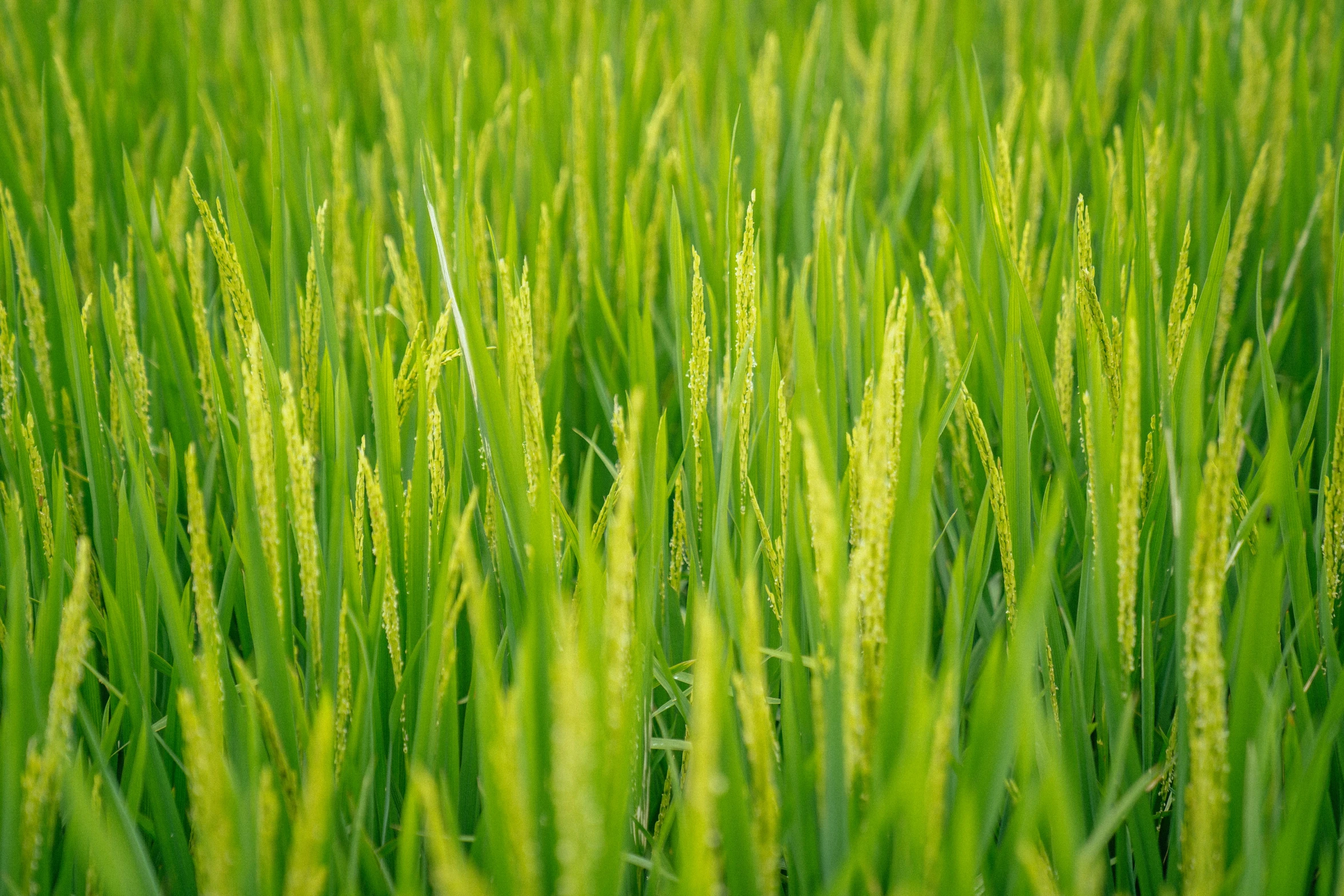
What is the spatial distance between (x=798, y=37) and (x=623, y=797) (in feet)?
5.63

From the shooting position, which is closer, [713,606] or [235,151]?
[713,606]

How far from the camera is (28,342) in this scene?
1.18 meters

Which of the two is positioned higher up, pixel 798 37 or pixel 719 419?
pixel 798 37

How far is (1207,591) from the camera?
61cm

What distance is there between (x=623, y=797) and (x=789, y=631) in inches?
6.8

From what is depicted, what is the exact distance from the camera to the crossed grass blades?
2.01 feet

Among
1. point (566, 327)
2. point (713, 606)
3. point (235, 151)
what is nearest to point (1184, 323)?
point (713, 606)

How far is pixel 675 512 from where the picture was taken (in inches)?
37.9

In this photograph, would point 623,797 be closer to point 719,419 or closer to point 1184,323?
point 719,419

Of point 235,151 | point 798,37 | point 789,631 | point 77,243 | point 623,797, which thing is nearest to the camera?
point 623,797

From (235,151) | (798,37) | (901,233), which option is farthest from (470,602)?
(798,37)

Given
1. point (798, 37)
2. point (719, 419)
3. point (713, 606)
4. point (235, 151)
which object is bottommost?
point (713, 606)

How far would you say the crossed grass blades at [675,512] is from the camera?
2.01 feet

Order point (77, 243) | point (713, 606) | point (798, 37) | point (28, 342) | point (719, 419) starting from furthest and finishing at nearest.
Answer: point (798, 37) → point (77, 243) → point (28, 342) → point (719, 419) → point (713, 606)
